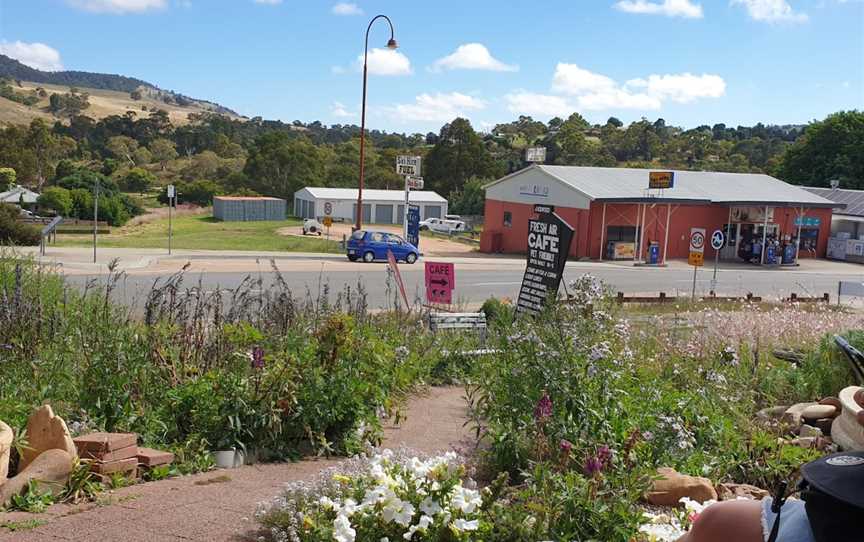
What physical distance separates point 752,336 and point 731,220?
38519 millimetres

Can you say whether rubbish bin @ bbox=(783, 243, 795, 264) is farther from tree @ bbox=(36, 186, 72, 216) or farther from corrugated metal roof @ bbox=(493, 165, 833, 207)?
tree @ bbox=(36, 186, 72, 216)

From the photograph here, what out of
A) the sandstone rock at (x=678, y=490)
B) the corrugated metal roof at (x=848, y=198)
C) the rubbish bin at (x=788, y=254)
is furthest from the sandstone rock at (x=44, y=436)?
the corrugated metal roof at (x=848, y=198)

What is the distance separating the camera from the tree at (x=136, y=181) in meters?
86.8

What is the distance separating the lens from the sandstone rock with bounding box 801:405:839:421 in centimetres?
731

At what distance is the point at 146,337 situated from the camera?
7.22 meters

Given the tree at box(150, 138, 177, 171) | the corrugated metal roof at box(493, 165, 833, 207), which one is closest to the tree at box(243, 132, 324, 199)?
the tree at box(150, 138, 177, 171)

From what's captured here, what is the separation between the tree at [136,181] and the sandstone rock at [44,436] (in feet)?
282

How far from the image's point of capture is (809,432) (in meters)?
6.98

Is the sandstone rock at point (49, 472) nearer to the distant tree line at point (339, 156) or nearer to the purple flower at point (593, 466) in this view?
the purple flower at point (593, 466)

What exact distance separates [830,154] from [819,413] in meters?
72.3

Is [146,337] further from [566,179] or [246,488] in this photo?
[566,179]

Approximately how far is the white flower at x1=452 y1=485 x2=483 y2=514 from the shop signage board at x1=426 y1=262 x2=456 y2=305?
34.6 feet

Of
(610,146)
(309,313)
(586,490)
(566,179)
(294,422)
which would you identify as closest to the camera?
(586,490)

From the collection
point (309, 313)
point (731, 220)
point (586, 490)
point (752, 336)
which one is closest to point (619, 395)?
point (586, 490)
